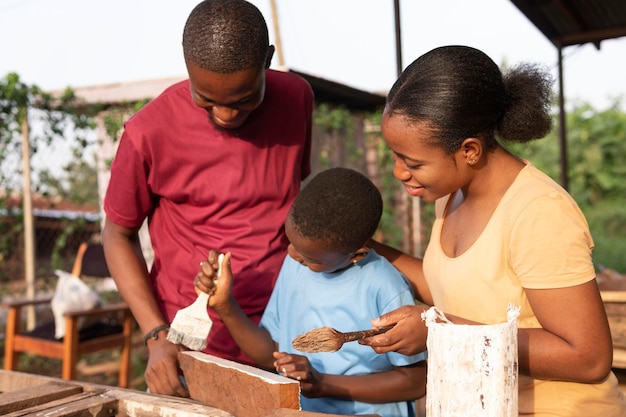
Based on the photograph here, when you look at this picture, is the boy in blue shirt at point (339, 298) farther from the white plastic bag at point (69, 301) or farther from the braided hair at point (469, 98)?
the white plastic bag at point (69, 301)

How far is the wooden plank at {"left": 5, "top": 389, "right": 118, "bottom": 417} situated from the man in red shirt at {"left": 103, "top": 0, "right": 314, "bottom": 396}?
34 centimetres

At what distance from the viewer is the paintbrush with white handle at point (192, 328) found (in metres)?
1.91

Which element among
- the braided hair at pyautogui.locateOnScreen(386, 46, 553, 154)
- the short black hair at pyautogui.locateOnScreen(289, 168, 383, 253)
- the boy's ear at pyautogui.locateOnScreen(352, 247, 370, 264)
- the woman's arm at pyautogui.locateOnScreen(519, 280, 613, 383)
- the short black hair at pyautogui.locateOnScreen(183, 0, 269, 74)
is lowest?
the woman's arm at pyautogui.locateOnScreen(519, 280, 613, 383)

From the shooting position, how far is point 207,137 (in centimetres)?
220

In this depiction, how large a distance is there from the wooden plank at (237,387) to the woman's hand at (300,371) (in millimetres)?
151

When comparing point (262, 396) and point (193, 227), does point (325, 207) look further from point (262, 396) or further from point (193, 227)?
point (262, 396)

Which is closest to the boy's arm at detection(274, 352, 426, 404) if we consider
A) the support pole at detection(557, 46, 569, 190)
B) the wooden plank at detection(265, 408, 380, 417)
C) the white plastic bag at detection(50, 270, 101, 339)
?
the wooden plank at detection(265, 408, 380, 417)

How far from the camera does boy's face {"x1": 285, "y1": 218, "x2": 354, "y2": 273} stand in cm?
198

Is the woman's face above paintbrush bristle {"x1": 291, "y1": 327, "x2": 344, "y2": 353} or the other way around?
above

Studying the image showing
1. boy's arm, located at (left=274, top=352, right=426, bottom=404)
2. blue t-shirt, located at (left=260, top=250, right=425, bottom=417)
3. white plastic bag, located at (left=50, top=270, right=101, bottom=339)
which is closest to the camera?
boy's arm, located at (left=274, top=352, right=426, bottom=404)

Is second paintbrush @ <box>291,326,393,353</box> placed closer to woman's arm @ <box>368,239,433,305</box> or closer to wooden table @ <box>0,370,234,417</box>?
wooden table @ <box>0,370,234,417</box>

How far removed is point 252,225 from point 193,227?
19cm

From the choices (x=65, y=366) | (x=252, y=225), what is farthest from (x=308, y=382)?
(x=65, y=366)

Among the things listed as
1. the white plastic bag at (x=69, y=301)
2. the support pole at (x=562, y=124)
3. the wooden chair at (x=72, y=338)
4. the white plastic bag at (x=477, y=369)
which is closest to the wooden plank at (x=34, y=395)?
the white plastic bag at (x=477, y=369)
